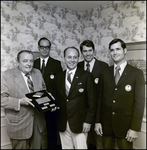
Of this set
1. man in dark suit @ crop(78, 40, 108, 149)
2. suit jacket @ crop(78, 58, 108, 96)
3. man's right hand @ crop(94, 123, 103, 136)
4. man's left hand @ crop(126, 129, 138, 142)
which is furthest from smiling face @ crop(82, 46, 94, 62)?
man's left hand @ crop(126, 129, 138, 142)

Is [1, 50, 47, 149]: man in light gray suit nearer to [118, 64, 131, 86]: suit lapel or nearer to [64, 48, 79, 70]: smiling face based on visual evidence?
[64, 48, 79, 70]: smiling face

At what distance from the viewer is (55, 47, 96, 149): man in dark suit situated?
1.87 meters

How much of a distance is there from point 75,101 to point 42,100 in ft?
1.17

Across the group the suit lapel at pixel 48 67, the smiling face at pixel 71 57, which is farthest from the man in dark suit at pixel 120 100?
the suit lapel at pixel 48 67

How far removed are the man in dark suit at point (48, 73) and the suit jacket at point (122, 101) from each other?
634 mm

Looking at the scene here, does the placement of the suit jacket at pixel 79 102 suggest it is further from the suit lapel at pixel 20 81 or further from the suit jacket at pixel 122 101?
the suit lapel at pixel 20 81

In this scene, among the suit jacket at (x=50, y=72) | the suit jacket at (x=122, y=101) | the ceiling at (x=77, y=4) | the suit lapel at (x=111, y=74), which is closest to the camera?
the suit jacket at (x=122, y=101)

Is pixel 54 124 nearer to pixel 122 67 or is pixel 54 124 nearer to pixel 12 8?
pixel 122 67

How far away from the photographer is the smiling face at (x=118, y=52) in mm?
1768

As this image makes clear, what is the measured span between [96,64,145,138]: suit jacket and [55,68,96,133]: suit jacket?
0.12m

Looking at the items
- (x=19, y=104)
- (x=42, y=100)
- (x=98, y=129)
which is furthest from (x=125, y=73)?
(x=19, y=104)

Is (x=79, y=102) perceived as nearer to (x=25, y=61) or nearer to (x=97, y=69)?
(x=97, y=69)

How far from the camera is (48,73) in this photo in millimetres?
2184

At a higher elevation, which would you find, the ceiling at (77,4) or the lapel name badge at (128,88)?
the ceiling at (77,4)
